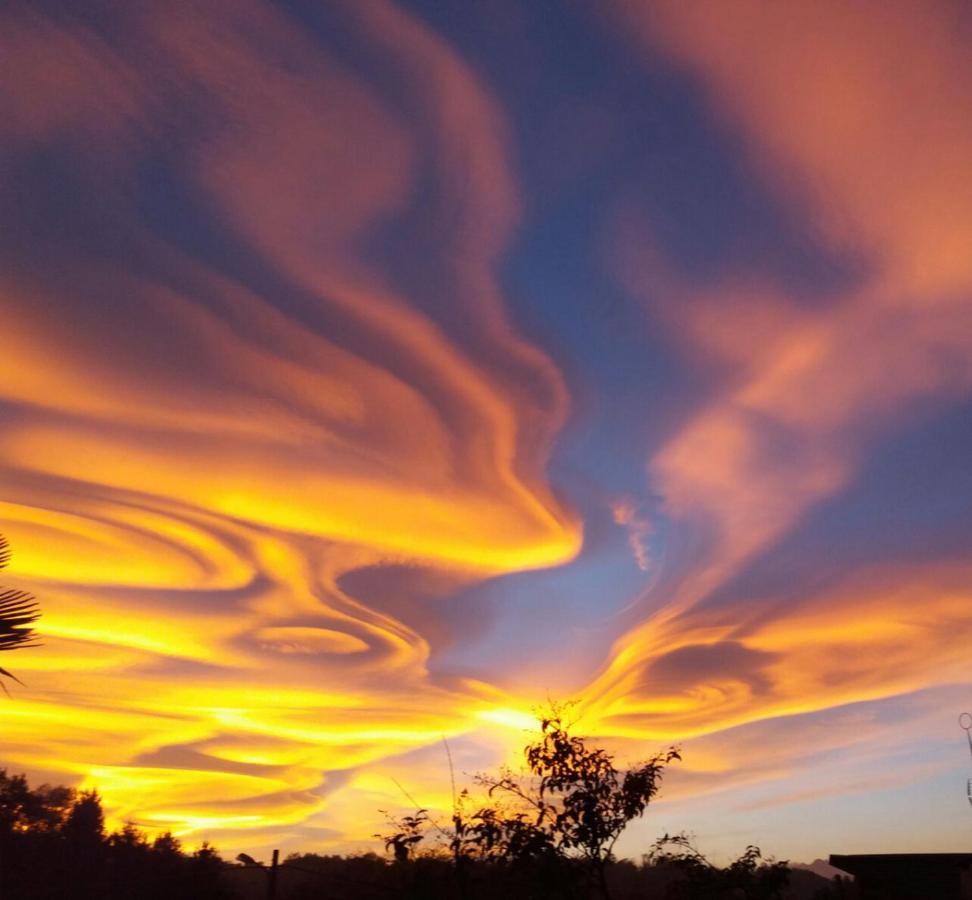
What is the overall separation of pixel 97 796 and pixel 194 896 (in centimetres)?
948

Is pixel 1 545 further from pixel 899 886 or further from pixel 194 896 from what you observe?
pixel 194 896

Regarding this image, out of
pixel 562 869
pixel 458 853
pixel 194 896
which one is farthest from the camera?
pixel 194 896

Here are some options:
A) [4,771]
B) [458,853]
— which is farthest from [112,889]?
[458,853]

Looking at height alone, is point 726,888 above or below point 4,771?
below

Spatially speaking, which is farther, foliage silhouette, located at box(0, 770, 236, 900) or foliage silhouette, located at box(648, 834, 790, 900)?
foliage silhouette, located at box(0, 770, 236, 900)

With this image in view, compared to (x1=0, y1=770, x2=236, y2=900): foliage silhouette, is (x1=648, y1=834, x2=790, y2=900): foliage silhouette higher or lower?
(x1=0, y1=770, x2=236, y2=900): foliage silhouette

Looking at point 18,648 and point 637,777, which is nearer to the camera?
point 18,648

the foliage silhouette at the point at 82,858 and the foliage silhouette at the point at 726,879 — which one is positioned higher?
the foliage silhouette at the point at 82,858

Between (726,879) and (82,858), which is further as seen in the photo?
(82,858)

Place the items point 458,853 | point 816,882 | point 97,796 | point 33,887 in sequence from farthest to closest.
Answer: point 816,882 → point 97,796 → point 33,887 → point 458,853

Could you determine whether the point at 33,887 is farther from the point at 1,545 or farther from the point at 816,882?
the point at 816,882

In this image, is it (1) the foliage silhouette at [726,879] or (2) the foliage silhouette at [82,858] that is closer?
(1) the foliage silhouette at [726,879]

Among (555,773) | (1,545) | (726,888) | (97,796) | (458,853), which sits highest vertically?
(97,796)

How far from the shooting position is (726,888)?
23.1 m
